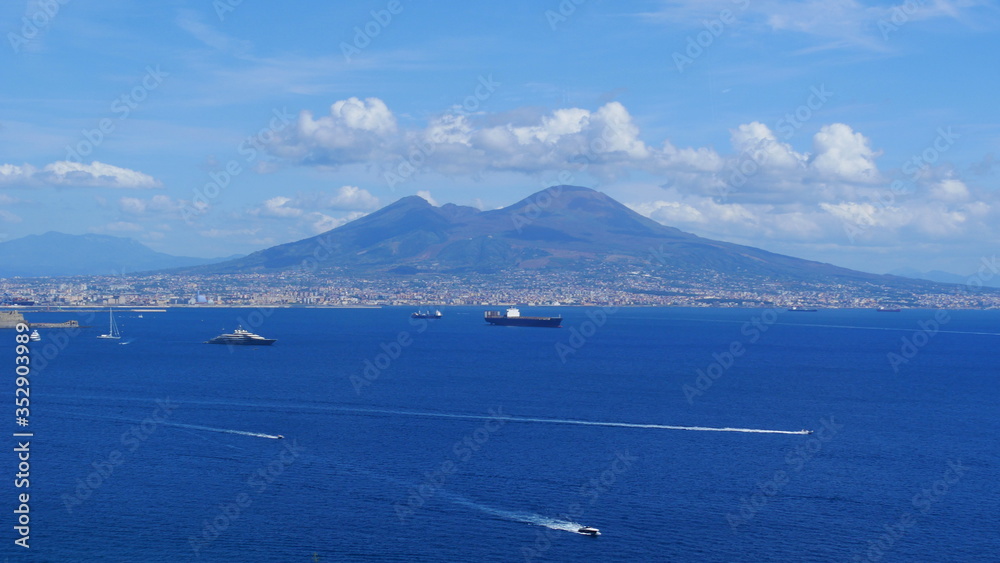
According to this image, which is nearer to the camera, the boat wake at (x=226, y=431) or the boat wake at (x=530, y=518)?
the boat wake at (x=530, y=518)

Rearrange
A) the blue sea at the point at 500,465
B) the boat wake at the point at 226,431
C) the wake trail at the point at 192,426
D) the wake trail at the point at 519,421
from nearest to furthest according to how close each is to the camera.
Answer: the blue sea at the point at 500,465 → the boat wake at the point at 226,431 → the wake trail at the point at 192,426 → the wake trail at the point at 519,421

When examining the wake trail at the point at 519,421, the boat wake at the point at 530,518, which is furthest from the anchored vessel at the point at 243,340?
the boat wake at the point at 530,518

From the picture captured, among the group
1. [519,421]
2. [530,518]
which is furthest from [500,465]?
[519,421]

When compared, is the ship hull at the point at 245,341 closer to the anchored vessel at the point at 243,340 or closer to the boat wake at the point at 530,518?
the anchored vessel at the point at 243,340

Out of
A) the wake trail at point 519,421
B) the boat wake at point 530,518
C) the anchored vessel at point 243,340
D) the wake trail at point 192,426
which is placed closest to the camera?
the boat wake at point 530,518

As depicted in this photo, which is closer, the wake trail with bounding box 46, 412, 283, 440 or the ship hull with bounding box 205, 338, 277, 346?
the wake trail with bounding box 46, 412, 283, 440

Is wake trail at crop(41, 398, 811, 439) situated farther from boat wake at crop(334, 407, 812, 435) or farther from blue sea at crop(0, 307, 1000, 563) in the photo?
blue sea at crop(0, 307, 1000, 563)

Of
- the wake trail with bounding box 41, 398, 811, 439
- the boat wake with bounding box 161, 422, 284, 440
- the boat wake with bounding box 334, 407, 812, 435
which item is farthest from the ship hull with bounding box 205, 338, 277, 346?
the boat wake with bounding box 161, 422, 284, 440

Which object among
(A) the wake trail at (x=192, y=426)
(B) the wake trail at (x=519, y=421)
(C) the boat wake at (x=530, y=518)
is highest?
(B) the wake trail at (x=519, y=421)

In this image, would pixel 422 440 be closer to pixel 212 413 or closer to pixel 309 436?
pixel 309 436
